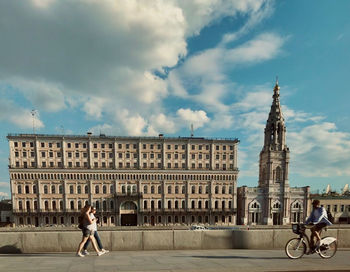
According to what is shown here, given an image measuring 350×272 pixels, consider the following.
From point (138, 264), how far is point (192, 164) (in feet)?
167

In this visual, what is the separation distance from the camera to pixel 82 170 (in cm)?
5222

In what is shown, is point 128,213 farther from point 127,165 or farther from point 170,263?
point 170,263

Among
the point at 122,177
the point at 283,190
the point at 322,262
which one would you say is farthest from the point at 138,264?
the point at 283,190

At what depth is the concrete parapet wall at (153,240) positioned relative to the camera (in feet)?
28.7

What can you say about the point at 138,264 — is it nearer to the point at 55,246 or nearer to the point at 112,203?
the point at 55,246

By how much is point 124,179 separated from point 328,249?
5083cm

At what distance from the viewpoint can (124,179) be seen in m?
53.9

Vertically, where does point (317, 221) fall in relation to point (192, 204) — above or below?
above

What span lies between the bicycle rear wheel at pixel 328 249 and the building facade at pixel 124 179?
48.4m

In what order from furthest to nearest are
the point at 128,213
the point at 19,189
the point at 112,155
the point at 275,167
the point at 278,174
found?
1. the point at 278,174
2. the point at 275,167
3. the point at 112,155
4. the point at 128,213
5. the point at 19,189

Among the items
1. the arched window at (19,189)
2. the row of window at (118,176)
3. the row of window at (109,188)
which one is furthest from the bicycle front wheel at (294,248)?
the arched window at (19,189)

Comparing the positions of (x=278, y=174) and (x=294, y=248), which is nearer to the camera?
(x=294, y=248)

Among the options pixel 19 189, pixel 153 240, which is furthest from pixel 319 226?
pixel 19 189

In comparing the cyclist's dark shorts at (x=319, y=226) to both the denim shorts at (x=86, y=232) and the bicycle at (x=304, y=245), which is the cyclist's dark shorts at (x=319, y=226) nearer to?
the bicycle at (x=304, y=245)
